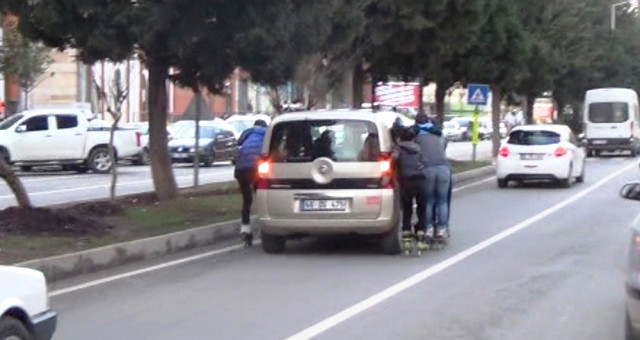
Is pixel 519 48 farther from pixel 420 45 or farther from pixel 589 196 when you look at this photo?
pixel 589 196

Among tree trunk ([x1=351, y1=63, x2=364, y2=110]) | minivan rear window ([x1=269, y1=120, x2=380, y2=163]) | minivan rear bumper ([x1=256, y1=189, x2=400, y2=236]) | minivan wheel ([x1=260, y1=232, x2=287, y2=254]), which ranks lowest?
minivan wheel ([x1=260, y1=232, x2=287, y2=254])

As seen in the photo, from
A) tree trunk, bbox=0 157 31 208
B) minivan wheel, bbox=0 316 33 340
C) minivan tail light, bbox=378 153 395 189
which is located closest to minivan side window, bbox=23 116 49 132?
tree trunk, bbox=0 157 31 208

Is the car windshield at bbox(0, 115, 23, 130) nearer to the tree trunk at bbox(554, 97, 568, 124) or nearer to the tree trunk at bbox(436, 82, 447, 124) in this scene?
the tree trunk at bbox(436, 82, 447, 124)

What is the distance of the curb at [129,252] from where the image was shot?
14.5 metres

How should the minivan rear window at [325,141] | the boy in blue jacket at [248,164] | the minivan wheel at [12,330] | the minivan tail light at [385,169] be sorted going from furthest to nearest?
the boy in blue jacket at [248,164], the minivan rear window at [325,141], the minivan tail light at [385,169], the minivan wheel at [12,330]

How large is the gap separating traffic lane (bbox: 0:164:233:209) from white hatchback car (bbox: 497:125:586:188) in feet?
23.6

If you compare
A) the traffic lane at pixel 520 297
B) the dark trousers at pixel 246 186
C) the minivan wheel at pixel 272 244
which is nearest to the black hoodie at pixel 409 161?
the traffic lane at pixel 520 297

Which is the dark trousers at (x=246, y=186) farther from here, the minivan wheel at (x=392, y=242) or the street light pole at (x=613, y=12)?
the street light pole at (x=613, y=12)

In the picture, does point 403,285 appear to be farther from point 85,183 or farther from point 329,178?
point 85,183

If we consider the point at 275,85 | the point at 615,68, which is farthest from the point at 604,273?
the point at 615,68

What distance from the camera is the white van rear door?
55438mm

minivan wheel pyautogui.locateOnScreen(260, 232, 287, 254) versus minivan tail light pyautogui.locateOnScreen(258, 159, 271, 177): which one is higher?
minivan tail light pyautogui.locateOnScreen(258, 159, 271, 177)

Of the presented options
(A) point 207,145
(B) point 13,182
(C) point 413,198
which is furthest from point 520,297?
(A) point 207,145

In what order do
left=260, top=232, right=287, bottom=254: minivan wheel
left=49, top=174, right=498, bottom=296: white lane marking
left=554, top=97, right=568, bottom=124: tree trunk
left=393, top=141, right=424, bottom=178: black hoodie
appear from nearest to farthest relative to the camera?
left=49, top=174, right=498, bottom=296: white lane marking → left=393, top=141, right=424, bottom=178: black hoodie → left=260, top=232, right=287, bottom=254: minivan wheel → left=554, top=97, right=568, bottom=124: tree trunk
